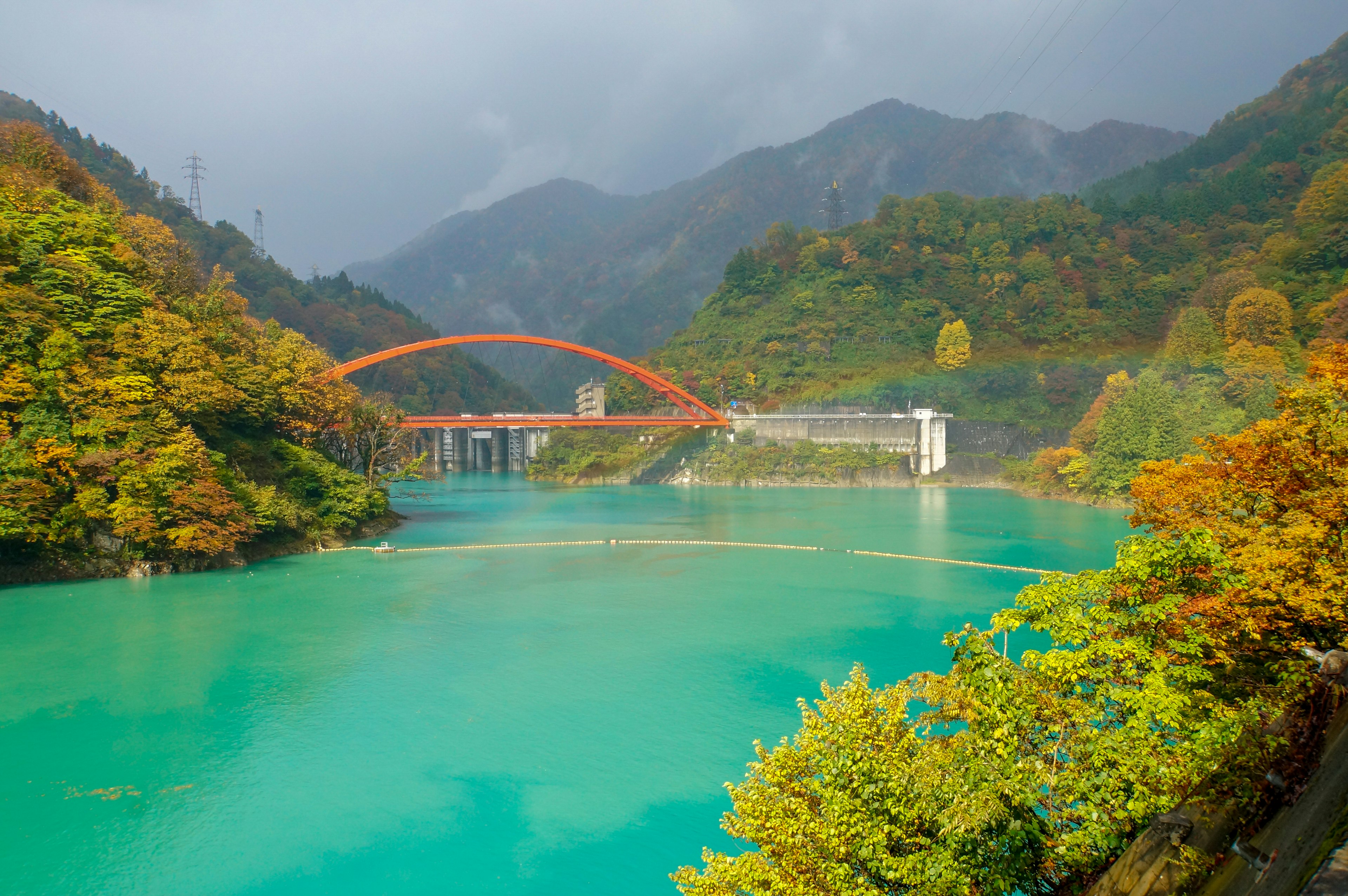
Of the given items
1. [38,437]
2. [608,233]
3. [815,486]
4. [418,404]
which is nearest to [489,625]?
[38,437]

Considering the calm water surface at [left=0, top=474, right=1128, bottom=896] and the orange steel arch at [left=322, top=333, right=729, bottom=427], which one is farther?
the orange steel arch at [left=322, top=333, right=729, bottom=427]

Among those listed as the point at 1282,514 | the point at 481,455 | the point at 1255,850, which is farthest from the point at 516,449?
the point at 1255,850

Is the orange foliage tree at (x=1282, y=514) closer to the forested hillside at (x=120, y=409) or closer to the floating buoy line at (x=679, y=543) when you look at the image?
the floating buoy line at (x=679, y=543)

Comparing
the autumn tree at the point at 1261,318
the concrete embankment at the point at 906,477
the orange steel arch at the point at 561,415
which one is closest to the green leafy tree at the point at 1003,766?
the orange steel arch at the point at 561,415

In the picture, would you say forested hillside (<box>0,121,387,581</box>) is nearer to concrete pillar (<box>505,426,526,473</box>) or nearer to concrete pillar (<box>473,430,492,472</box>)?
concrete pillar (<box>505,426,526,473</box>)

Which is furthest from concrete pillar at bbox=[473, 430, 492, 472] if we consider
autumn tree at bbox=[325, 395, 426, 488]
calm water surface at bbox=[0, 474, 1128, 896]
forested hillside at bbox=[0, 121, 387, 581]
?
calm water surface at bbox=[0, 474, 1128, 896]
